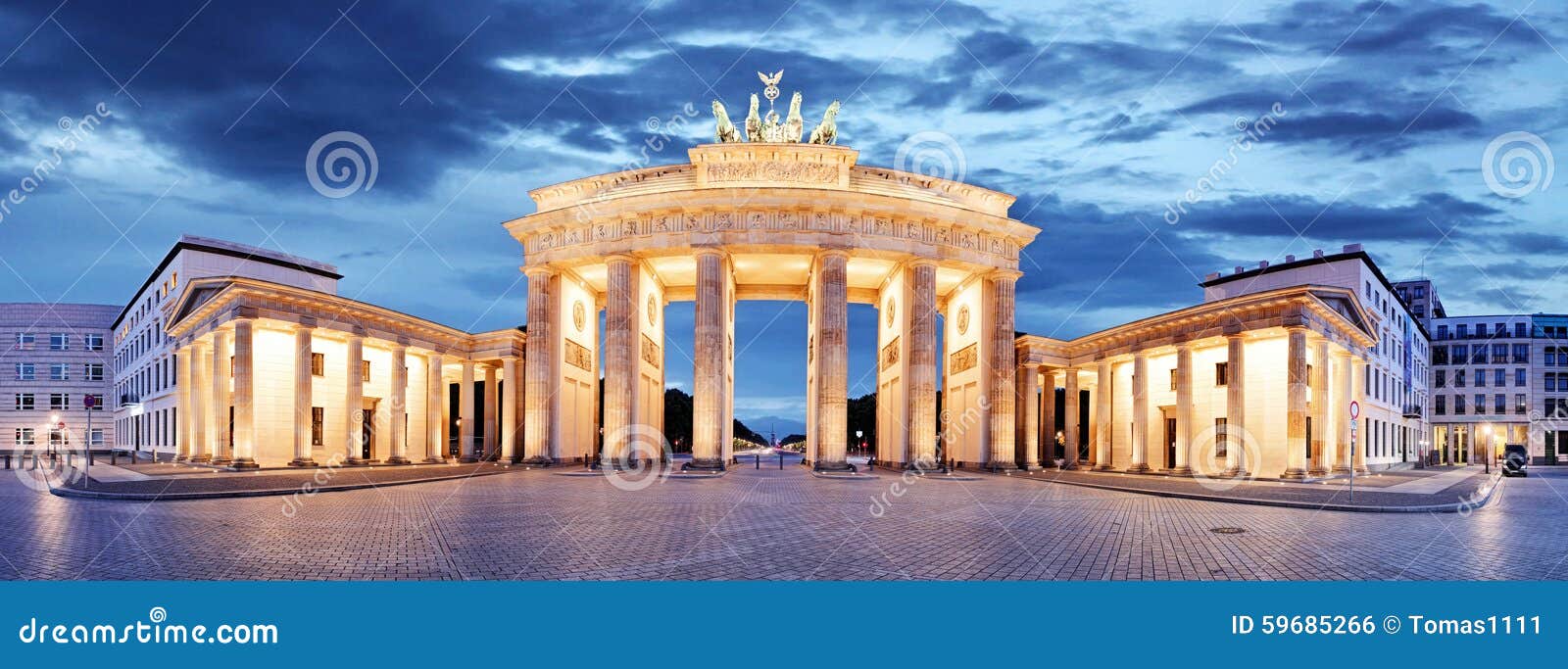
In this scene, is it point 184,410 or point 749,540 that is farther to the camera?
point 184,410

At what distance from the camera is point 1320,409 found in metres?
37.7

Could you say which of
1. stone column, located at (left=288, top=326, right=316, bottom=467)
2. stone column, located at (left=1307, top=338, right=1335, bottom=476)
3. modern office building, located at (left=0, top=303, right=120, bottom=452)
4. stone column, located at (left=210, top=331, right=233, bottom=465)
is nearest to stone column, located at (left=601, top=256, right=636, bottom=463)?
stone column, located at (left=288, top=326, right=316, bottom=467)

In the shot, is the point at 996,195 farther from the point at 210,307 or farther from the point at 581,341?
the point at 210,307

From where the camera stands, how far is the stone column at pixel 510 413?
4794 cm

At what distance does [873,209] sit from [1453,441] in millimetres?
84830

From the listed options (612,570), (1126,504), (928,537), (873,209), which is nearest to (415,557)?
(612,570)

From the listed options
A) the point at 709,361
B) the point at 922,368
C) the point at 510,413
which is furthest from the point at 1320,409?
the point at 510,413

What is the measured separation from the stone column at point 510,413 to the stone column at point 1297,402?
124ft

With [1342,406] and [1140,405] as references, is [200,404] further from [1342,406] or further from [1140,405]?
[1342,406]

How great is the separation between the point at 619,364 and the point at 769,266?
1170cm

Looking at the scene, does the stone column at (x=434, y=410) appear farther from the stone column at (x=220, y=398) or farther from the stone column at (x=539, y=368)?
the stone column at (x=220, y=398)

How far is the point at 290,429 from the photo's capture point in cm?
4509

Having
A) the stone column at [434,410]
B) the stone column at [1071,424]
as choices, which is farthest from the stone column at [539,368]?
the stone column at [1071,424]

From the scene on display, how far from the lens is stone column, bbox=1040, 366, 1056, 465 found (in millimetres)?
54594
